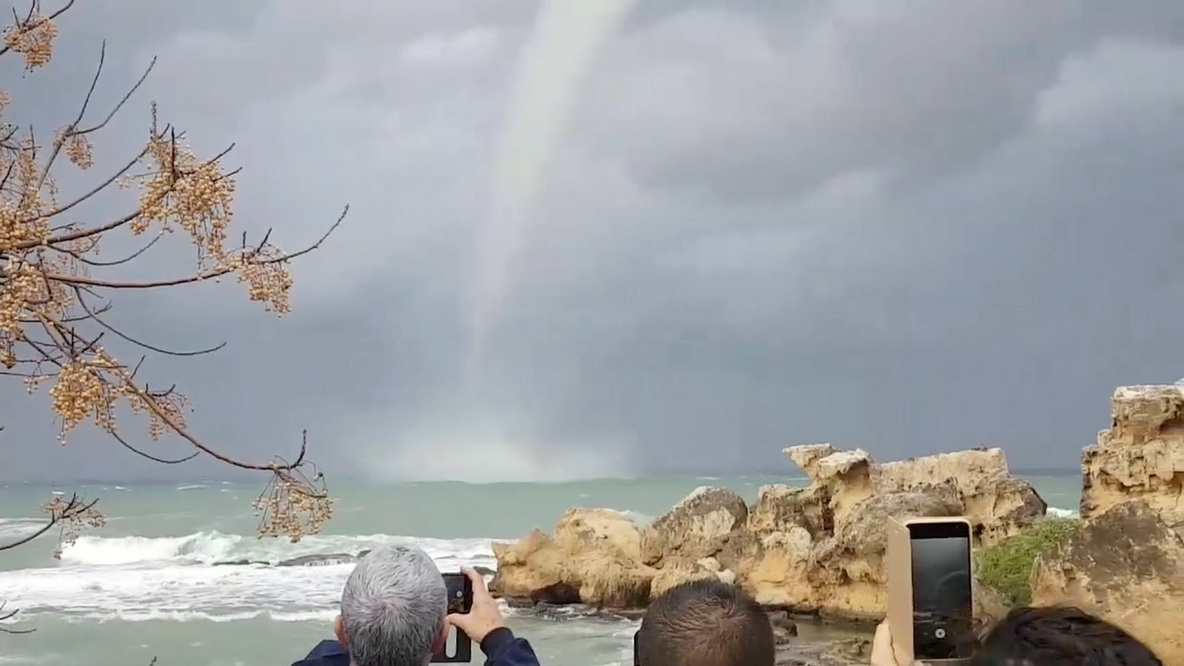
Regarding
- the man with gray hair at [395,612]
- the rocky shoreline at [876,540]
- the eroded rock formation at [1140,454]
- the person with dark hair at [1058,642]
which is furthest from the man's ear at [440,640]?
the eroded rock formation at [1140,454]

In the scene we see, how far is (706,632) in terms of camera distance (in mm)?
1648

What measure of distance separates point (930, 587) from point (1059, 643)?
81 cm

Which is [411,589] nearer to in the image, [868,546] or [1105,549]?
[1105,549]

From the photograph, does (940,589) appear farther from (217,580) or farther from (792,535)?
(217,580)

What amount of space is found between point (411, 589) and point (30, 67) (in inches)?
58.6

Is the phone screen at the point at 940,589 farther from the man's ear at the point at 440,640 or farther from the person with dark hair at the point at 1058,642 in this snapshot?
the man's ear at the point at 440,640

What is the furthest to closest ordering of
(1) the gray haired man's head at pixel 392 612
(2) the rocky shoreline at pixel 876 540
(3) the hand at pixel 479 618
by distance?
(2) the rocky shoreline at pixel 876 540, (3) the hand at pixel 479 618, (1) the gray haired man's head at pixel 392 612

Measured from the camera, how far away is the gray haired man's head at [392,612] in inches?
69.9

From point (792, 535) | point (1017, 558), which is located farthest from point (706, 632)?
point (792, 535)

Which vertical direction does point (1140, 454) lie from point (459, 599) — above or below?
above

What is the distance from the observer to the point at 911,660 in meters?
1.83

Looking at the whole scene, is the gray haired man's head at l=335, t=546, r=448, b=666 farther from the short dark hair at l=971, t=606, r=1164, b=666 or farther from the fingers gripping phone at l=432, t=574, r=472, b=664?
the short dark hair at l=971, t=606, r=1164, b=666

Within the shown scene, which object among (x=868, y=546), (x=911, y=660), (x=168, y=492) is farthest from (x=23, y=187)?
(x=168, y=492)

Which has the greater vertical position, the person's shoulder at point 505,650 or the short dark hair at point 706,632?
the short dark hair at point 706,632
